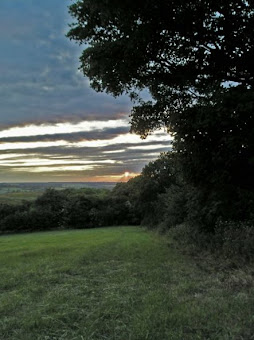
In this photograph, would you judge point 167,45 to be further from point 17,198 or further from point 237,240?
point 17,198

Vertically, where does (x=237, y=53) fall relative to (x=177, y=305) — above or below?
above

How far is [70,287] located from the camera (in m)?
8.18

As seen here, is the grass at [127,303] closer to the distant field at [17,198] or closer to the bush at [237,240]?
the bush at [237,240]

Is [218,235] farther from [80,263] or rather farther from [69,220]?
[69,220]

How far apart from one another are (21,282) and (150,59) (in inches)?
357

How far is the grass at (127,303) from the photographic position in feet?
16.6

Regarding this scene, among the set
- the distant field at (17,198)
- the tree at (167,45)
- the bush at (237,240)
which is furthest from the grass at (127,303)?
the distant field at (17,198)

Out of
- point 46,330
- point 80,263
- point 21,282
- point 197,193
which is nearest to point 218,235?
point 197,193

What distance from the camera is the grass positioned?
507 centimetres

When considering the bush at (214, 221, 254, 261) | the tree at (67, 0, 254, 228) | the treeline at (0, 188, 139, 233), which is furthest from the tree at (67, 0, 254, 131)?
the treeline at (0, 188, 139, 233)

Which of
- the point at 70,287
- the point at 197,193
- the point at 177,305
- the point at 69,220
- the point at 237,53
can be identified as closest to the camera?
the point at 177,305

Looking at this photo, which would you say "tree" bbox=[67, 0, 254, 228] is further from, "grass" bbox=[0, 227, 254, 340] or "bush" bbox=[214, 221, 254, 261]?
"grass" bbox=[0, 227, 254, 340]

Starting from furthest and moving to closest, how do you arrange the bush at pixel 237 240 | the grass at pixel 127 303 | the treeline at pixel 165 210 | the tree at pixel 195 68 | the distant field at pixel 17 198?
the distant field at pixel 17 198 → the treeline at pixel 165 210 → the bush at pixel 237 240 → the tree at pixel 195 68 → the grass at pixel 127 303

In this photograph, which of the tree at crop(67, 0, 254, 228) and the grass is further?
the tree at crop(67, 0, 254, 228)
